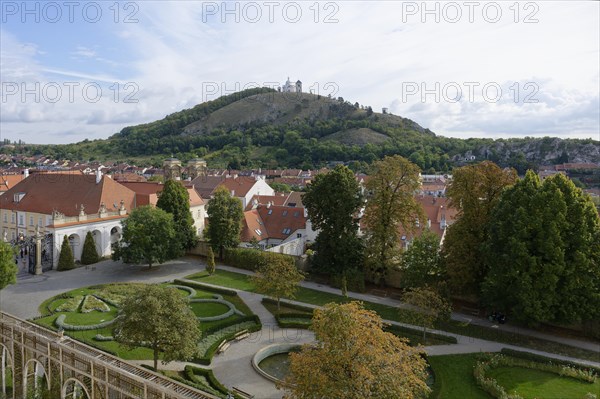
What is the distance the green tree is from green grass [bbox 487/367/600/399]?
13.1 meters

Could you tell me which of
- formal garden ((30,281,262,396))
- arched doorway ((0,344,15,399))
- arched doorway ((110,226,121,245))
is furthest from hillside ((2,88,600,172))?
arched doorway ((0,344,15,399))

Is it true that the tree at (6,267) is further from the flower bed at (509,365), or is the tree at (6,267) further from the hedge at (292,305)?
the flower bed at (509,365)

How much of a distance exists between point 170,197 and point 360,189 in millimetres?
18918

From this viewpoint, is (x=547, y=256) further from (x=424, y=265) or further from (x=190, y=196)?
(x=190, y=196)

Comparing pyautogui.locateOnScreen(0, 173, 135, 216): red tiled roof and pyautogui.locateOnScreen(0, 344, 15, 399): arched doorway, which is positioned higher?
pyautogui.locateOnScreen(0, 173, 135, 216): red tiled roof

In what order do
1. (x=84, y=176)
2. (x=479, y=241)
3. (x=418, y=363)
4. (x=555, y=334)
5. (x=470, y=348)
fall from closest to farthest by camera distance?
(x=418, y=363) < (x=470, y=348) < (x=555, y=334) < (x=479, y=241) < (x=84, y=176)

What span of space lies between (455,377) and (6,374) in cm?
2117

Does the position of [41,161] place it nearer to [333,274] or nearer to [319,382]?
[333,274]

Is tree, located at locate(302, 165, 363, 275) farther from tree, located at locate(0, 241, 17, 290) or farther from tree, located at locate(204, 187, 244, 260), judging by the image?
tree, located at locate(0, 241, 17, 290)

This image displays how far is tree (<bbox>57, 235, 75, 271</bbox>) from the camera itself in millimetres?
40562

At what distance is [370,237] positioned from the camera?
3578 cm

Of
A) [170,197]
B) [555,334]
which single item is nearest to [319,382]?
[555,334]

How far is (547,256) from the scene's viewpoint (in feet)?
84.9

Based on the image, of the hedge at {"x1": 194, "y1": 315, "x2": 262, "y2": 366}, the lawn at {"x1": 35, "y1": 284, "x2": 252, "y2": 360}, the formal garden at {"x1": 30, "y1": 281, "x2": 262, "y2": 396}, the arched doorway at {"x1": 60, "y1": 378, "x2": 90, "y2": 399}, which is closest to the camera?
the arched doorway at {"x1": 60, "y1": 378, "x2": 90, "y2": 399}
